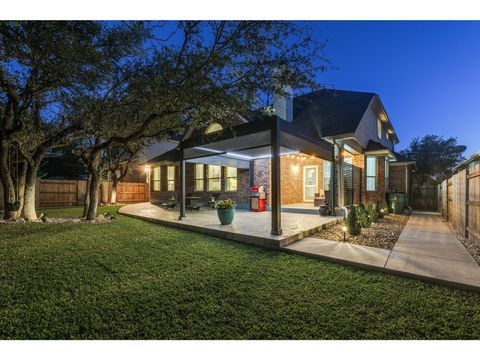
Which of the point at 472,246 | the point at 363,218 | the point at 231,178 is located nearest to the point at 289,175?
the point at 231,178

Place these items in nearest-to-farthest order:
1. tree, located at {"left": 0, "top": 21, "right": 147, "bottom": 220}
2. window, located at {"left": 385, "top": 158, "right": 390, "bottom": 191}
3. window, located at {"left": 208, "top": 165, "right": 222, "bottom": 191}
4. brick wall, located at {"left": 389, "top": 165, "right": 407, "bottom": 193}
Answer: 1. tree, located at {"left": 0, "top": 21, "right": 147, "bottom": 220}
2. window, located at {"left": 385, "top": 158, "right": 390, "bottom": 191}
3. window, located at {"left": 208, "top": 165, "right": 222, "bottom": 191}
4. brick wall, located at {"left": 389, "top": 165, "right": 407, "bottom": 193}

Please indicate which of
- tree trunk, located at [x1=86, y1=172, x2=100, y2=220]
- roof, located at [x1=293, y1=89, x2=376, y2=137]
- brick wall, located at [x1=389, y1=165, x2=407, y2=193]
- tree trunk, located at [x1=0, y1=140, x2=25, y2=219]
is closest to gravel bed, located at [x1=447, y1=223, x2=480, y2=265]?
roof, located at [x1=293, y1=89, x2=376, y2=137]

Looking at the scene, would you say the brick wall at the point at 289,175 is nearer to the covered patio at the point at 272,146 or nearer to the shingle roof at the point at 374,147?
the covered patio at the point at 272,146

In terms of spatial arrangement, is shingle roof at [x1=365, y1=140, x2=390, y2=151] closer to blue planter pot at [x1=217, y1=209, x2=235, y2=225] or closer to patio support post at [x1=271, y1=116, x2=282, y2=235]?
patio support post at [x1=271, y1=116, x2=282, y2=235]

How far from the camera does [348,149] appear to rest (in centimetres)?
969

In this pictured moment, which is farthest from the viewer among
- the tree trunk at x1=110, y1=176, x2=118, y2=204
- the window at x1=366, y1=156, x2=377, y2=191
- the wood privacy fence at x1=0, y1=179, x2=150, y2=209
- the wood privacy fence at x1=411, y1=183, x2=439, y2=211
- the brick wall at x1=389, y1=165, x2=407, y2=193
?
the tree trunk at x1=110, y1=176, x2=118, y2=204

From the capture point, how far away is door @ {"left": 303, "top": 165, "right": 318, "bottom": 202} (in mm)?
12375

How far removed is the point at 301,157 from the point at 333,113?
2.81m

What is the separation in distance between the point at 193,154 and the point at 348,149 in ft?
22.7

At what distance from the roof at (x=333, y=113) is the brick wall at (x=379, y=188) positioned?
3.03 meters

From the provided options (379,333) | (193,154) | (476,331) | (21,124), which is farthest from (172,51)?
(476,331)

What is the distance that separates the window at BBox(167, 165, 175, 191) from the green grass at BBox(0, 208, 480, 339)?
11073 mm

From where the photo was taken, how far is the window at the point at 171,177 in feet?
50.4

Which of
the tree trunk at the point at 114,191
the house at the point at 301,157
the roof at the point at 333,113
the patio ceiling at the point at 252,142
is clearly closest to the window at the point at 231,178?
the house at the point at 301,157
